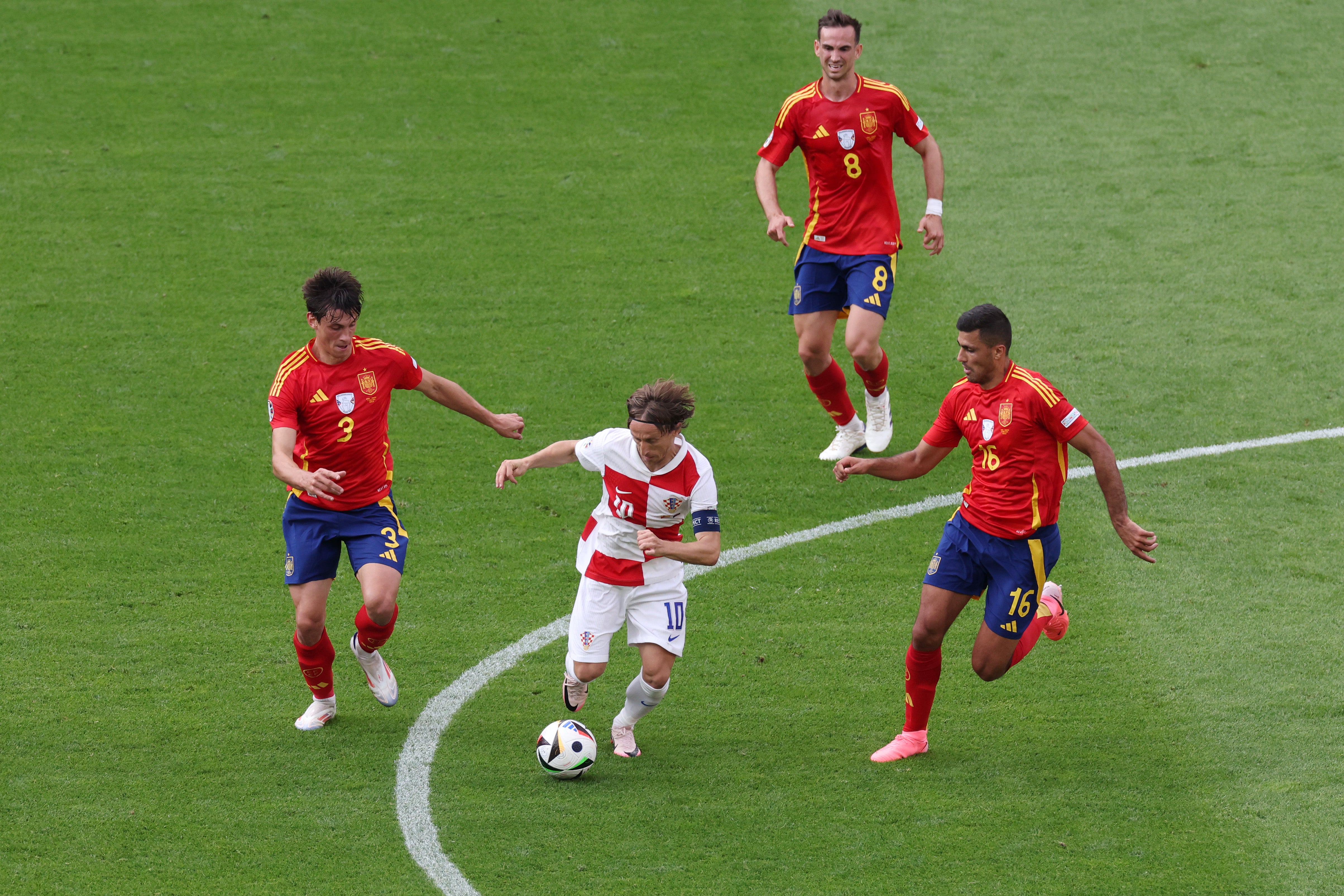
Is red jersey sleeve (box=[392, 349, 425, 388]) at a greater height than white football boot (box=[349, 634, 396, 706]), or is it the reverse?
red jersey sleeve (box=[392, 349, 425, 388])

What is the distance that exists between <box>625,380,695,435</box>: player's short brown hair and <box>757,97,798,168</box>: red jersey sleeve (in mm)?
3520

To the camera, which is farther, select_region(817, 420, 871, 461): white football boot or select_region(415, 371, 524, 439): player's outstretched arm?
select_region(817, 420, 871, 461): white football boot

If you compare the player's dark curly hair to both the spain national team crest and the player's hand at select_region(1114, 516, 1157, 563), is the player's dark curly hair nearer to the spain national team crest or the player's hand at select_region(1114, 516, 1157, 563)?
the player's hand at select_region(1114, 516, 1157, 563)

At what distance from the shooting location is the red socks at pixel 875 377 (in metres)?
9.55

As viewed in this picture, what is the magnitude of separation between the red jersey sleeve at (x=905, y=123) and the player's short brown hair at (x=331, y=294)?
13.4 feet

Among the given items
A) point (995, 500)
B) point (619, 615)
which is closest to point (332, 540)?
point (619, 615)

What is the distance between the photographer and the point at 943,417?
6.73 meters

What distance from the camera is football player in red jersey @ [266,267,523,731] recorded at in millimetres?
6738

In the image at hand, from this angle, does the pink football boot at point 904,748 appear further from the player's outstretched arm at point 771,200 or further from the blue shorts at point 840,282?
the blue shorts at point 840,282

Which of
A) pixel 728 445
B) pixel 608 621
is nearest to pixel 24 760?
pixel 608 621

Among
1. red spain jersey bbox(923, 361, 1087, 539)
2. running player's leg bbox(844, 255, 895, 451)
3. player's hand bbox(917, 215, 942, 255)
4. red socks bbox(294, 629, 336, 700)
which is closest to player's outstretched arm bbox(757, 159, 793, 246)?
running player's leg bbox(844, 255, 895, 451)

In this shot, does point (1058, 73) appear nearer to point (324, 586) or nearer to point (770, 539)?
point (770, 539)

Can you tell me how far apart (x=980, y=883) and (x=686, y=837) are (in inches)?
48.5

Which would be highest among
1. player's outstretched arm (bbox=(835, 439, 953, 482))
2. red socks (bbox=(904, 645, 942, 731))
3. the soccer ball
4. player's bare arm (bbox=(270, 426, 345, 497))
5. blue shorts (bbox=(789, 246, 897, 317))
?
player's bare arm (bbox=(270, 426, 345, 497))
